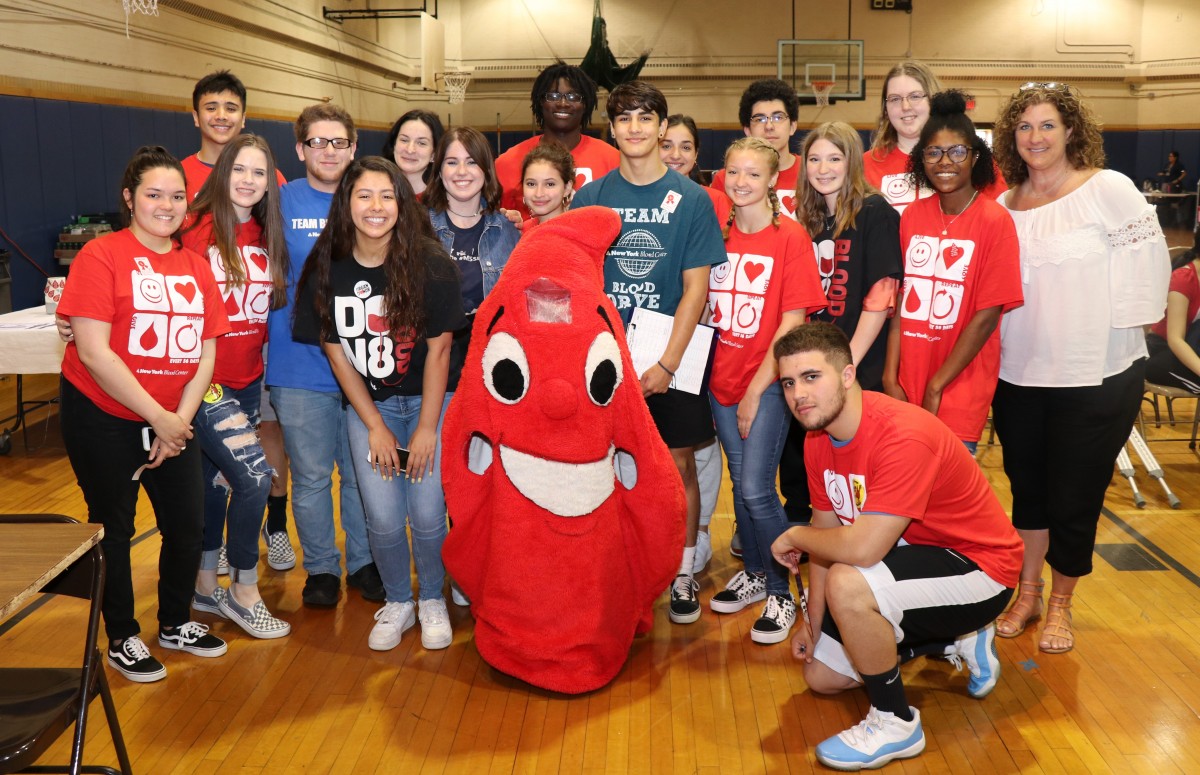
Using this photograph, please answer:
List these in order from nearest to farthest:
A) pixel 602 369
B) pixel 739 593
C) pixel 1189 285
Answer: pixel 602 369 < pixel 739 593 < pixel 1189 285

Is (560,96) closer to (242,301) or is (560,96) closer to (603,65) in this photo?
(242,301)

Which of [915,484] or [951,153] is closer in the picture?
[915,484]

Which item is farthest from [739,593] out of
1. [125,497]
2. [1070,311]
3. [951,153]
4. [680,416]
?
[125,497]

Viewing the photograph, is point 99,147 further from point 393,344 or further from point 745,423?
point 745,423

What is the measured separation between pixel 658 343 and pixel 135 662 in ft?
5.80

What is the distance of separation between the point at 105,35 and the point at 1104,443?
7.34 metres

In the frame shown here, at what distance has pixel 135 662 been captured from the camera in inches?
112

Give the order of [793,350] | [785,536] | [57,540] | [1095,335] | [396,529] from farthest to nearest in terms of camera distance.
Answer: [396,529], [1095,335], [785,536], [793,350], [57,540]

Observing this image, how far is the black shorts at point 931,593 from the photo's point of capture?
245 cm

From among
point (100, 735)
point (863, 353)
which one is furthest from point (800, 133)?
point (100, 735)

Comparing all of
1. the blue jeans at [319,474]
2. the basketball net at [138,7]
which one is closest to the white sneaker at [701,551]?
the blue jeans at [319,474]

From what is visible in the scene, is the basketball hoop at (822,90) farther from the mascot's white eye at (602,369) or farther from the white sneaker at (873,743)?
the white sneaker at (873,743)

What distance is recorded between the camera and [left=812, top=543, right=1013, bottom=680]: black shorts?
8.05 ft

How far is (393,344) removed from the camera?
2.98m
